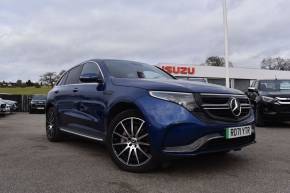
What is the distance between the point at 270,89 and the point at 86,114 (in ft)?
23.0

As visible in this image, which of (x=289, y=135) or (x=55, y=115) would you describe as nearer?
(x=55, y=115)

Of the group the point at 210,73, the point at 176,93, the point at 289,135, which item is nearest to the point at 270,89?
the point at 289,135

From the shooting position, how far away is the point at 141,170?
15.2ft

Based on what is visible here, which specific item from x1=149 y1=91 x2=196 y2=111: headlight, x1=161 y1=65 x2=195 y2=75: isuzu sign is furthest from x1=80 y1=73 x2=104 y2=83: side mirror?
x1=161 y1=65 x2=195 y2=75: isuzu sign

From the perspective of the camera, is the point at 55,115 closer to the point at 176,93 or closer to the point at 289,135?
the point at 176,93

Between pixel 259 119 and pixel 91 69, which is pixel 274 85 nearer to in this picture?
pixel 259 119

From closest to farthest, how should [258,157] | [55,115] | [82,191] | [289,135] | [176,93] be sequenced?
1. [82,191]
2. [176,93]
3. [258,157]
4. [55,115]
5. [289,135]

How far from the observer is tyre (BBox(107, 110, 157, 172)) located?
459 centimetres

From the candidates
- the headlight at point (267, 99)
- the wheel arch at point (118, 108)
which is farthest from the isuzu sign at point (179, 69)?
the wheel arch at point (118, 108)

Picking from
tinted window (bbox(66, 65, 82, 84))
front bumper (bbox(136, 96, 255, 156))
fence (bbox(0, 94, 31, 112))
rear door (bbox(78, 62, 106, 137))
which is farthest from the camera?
fence (bbox(0, 94, 31, 112))

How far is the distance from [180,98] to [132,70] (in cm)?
171

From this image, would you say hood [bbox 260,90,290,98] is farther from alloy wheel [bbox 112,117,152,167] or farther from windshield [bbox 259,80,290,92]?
alloy wheel [bbox 112,117,152,167]

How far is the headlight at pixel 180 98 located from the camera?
14.3ft

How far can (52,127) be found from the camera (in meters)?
7.62
